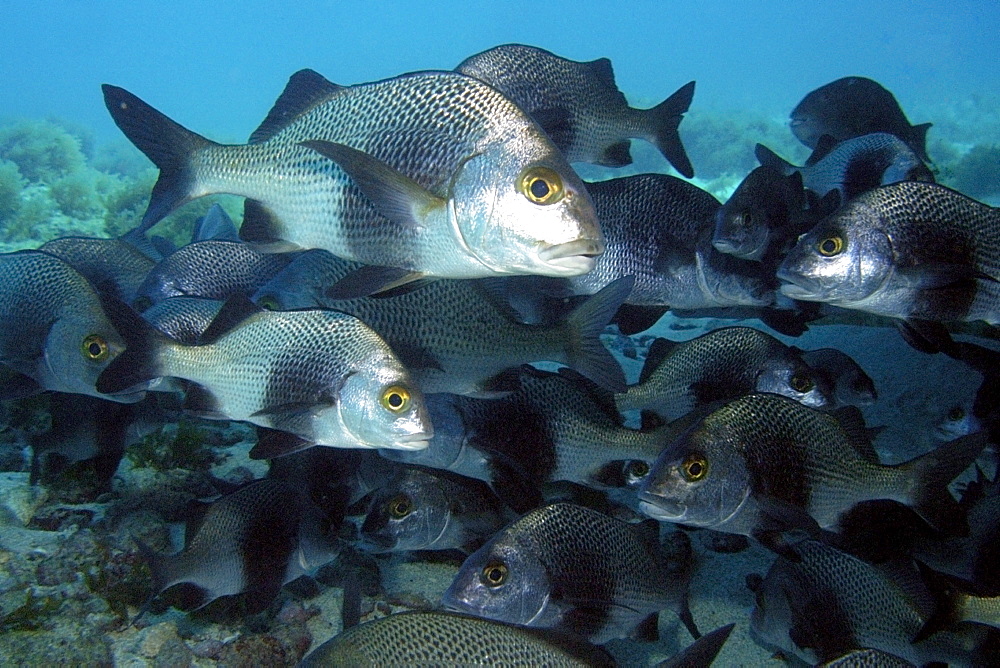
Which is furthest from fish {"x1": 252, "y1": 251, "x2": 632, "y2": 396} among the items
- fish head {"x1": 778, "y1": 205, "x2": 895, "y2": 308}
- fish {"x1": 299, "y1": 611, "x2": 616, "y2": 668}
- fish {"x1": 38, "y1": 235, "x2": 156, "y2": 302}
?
fish {"x1": 38, "y1": 235, "x2": 156, "y2": 302}

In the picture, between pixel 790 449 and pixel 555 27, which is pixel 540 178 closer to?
pixel 790 449

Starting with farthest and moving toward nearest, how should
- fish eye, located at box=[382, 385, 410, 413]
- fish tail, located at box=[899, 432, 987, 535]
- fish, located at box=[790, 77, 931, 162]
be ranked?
fish, located at box=[790, 77, 931, 162]
fish tail, located at box=[899, 432, 987, 535]
fish eye, located at box=[382, 385, 410, 413]

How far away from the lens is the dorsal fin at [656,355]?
12.8 ft

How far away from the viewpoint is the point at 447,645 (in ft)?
7.16

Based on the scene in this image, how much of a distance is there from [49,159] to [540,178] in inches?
1198

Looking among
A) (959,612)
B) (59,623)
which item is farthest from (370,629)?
(959,612)

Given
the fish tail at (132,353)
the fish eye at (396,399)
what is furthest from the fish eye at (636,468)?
the fish tail at (132,353)

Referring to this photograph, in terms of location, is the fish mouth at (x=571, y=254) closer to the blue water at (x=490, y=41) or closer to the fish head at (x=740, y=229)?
the fish head at (x=740, y=229)

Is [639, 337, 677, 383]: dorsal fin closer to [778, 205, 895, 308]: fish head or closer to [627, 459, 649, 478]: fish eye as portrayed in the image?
[627, 459, 649, 478]: fish eye

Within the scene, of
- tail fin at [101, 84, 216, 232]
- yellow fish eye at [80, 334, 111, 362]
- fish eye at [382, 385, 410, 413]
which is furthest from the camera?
yellow fish eye at [80, 334, 111, 362]

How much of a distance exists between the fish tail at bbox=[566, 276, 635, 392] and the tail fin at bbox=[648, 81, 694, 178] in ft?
4.83

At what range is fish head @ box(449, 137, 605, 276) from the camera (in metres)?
2.09

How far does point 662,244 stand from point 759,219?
63cm

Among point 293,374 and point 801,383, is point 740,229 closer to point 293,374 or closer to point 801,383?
point 801,383
